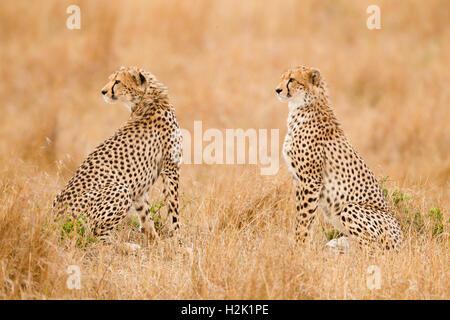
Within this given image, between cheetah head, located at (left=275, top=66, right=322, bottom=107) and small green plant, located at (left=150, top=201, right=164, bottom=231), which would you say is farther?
small green plant, located at (left=150, top=201, right=164, bottom=231)

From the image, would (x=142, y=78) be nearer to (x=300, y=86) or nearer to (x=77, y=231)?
(x=300, y=86)

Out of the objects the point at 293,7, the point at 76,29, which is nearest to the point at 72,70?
the point at 76,29

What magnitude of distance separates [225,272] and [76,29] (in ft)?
24.4

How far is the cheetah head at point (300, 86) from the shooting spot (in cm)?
504

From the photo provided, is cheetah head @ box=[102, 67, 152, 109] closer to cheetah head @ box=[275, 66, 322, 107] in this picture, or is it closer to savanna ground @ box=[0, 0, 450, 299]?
savanna ground @ box=[0, 0, 450, 299]

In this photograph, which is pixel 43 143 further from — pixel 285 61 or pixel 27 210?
pixel 285 61

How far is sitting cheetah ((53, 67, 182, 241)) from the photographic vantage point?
4.61m

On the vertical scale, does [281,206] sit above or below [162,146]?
below

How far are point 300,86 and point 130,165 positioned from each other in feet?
4.03

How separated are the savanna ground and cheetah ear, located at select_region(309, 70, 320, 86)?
816 millimetres

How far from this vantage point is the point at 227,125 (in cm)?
882

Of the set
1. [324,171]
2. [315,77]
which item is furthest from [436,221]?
[315,77]

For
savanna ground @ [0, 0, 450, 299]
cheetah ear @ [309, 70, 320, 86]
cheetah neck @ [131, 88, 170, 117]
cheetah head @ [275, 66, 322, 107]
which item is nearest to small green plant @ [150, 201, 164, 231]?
savanna ground @ [0, 0, 450, 299]
